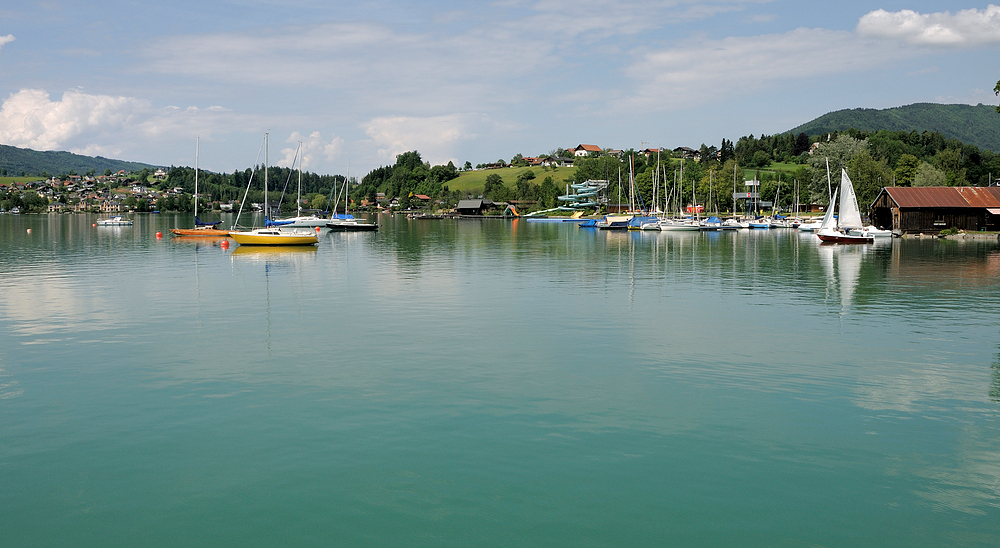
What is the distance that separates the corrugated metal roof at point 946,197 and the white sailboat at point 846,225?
16.1 meters

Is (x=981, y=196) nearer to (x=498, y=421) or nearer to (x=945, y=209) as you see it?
(x=945, y=209)

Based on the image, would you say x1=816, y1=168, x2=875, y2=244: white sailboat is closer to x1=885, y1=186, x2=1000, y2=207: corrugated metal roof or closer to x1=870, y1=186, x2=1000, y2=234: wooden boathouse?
x1=870, y1=186, x2=1000, y2=234: wooden boathouse

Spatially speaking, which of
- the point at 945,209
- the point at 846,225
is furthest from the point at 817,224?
the point at 846,225

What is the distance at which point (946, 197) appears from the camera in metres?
89.8

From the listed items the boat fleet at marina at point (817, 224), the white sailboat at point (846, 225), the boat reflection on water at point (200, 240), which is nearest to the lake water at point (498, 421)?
the boat reflection on water at point (200, 240)

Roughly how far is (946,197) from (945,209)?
7.32ft

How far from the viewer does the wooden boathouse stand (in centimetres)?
8800

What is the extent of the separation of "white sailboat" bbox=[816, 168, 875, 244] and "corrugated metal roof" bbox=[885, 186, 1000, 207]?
16.1m

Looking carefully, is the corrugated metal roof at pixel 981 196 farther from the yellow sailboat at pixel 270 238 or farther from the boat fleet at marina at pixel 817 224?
the yellow sailboat at pixel 270 238

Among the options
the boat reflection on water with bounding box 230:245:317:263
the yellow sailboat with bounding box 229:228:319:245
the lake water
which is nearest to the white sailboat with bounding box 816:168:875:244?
the lake water

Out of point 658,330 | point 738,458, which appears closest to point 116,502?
point 738,458

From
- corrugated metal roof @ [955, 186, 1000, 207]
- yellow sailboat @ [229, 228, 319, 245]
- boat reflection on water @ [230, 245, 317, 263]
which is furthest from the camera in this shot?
corrugated metal roof @ [955, 186, 1000, 207]

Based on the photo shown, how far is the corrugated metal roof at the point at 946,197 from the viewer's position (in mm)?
88188

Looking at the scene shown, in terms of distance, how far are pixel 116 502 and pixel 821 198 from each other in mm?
137738
